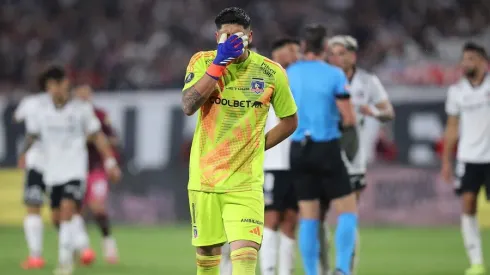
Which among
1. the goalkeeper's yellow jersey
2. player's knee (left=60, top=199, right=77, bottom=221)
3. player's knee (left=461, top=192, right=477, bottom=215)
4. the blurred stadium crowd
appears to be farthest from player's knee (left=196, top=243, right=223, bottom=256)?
the blurred stadium crowd

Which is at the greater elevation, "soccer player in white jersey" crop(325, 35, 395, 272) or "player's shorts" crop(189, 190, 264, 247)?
"soccer player in white jersey" crop(325, 35, 395, 272)

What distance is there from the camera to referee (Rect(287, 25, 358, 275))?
1004 centimetres

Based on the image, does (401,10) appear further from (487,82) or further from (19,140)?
(487,82)

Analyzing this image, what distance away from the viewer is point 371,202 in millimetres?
19609

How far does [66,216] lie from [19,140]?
8494mm

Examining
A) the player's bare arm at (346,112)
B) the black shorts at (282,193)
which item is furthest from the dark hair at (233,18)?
the black shorts at (282,193)

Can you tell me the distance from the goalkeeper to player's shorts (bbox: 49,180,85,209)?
5.26 m

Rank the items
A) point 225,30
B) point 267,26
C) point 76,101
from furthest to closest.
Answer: point 267,26
point 76,101
point 225,30

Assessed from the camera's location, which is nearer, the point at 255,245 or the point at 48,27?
the point at 255,245

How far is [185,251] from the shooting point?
51.3 ft

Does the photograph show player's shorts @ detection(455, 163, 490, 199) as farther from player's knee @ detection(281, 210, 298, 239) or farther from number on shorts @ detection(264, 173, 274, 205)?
number on shorts @ detection(264, 173, 274, 205)

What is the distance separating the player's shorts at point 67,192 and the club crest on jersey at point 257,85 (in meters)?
5.58

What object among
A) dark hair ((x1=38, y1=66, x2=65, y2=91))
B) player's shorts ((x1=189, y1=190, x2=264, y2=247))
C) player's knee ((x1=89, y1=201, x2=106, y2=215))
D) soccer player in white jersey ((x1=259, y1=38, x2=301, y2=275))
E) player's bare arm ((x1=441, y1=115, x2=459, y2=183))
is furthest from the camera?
player's knee ((x1=89, y1=201, x2=106, y2=215))

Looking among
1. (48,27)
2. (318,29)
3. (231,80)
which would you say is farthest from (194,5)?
(231,80)
